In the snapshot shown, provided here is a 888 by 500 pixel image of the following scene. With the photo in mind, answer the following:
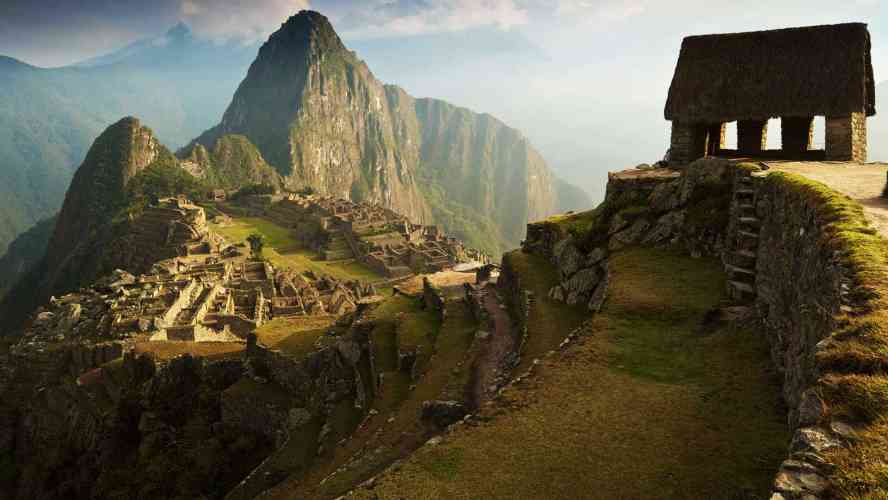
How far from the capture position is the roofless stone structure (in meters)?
18.2

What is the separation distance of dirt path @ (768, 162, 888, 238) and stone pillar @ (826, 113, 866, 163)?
3.22 ft

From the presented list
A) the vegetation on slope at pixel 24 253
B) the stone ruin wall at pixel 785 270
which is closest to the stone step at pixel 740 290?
the stone ruin wall at pixel 785 270

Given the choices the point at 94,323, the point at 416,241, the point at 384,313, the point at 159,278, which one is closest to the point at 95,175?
the point at 416,241

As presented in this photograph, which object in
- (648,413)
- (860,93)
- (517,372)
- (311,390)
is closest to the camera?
(648,413)

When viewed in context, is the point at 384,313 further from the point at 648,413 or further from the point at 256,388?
the point at 648,413

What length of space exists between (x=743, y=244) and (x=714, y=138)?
35.9ft

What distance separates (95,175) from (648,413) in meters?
146

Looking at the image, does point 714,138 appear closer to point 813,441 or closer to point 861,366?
point 861,366

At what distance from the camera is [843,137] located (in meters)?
18.1

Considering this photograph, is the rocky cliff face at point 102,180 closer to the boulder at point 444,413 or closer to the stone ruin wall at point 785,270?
the stone ruin wall at point 785,270

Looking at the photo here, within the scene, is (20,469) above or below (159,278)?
below

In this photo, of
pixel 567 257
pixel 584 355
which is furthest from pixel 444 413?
pixel 567 257

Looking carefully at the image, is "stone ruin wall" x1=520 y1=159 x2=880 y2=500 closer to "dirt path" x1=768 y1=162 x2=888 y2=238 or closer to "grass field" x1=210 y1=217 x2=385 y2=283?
"dirt path" x1=768 y1=162 x2=888 y2=238

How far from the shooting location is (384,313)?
2586 centimetres
